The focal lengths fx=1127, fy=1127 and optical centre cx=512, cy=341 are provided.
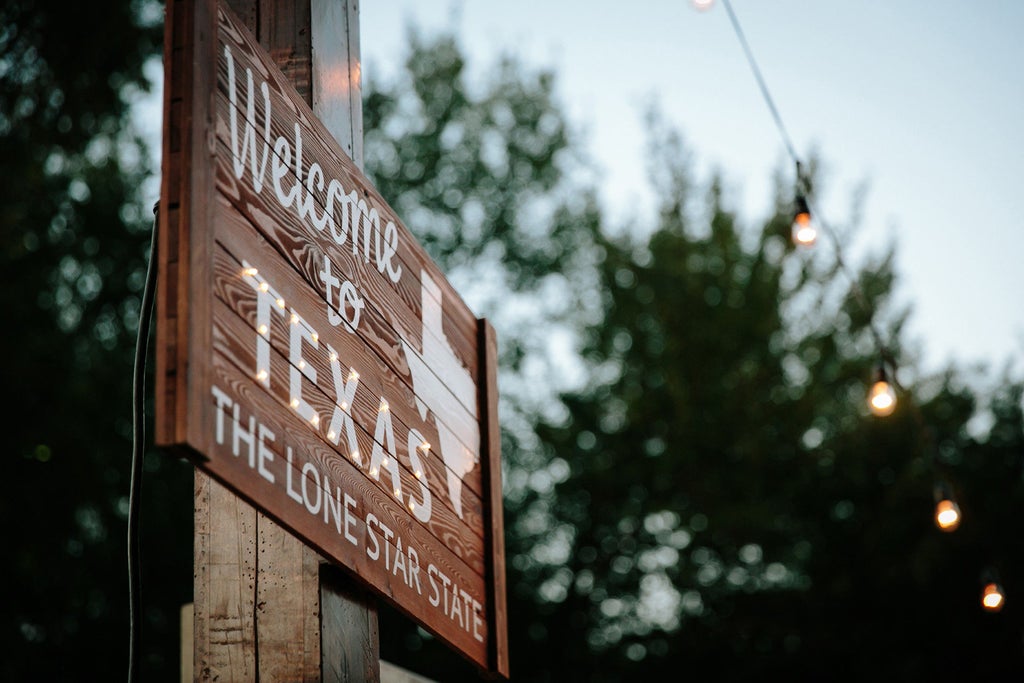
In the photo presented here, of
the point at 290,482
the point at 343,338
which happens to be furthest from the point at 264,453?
the point at 343,338

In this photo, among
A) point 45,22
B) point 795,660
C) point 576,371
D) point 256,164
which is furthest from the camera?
point 576,371

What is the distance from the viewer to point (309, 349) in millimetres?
1796

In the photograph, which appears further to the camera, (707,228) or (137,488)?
(707,228)

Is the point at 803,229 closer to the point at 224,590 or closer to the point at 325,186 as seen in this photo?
the point at 325,186

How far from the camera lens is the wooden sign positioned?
4.92 feet

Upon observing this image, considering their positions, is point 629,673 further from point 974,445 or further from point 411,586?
point 411,586

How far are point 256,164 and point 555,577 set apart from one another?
12761 mm

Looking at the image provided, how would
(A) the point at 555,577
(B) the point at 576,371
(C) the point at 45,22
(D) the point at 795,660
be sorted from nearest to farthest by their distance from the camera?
(C) the point at 45,22 → (D) the point at 795,660 → (A) the point at 555,577 → (B) the point at 576,371

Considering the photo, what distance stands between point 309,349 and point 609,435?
12739 millimetres

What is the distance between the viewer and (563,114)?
1622cm

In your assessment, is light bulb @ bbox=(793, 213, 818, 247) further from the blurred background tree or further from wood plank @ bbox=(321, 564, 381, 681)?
the blurred background tree

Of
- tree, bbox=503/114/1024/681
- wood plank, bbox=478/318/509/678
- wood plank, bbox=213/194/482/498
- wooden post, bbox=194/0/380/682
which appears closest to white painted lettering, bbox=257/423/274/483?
wood plank, bbox=213/194/482/498

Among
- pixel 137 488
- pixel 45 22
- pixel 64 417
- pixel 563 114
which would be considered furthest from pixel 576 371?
pixel 137 488

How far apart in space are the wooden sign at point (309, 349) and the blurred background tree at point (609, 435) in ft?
29.2
